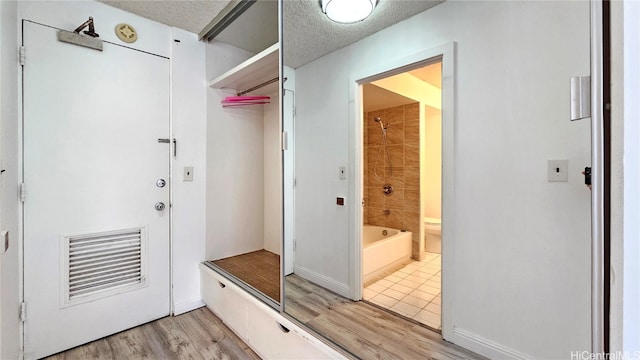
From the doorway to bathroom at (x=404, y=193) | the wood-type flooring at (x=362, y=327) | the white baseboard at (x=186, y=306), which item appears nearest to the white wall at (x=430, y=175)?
the doorway to bathroom at (x=404, y=193)

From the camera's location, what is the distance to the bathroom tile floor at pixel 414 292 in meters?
1.61

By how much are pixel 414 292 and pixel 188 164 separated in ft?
6.86

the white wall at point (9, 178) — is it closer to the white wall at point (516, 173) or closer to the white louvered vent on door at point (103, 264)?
the white louvered vent on door at point (103, 264)

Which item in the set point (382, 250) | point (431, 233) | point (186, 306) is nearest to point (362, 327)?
point (382, 250)

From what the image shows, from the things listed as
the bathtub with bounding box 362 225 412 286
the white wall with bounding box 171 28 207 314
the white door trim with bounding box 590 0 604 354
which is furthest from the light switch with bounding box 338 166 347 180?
the white door trim with bounding box 590 0 604 354

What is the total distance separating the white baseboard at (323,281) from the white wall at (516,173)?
717 millimetres

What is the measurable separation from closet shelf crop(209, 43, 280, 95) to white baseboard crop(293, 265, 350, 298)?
142 centimetres

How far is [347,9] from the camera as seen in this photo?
5.76 ft

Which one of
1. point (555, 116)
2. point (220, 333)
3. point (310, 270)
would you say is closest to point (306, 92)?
point (310, 270)

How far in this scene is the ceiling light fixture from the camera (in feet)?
Answer: 5.68

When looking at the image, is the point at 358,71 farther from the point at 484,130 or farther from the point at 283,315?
the point at 283,315

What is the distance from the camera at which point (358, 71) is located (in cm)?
187

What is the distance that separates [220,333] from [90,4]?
8.37 ft
